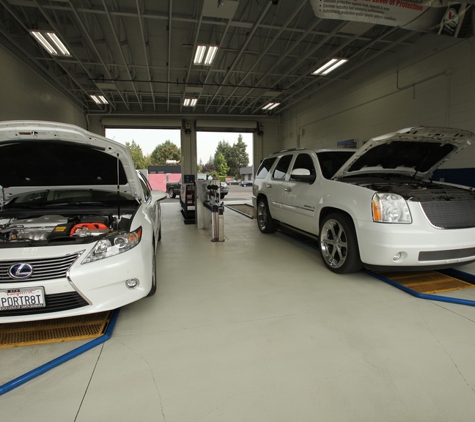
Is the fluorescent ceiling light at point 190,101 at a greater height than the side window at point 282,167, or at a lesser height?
greater

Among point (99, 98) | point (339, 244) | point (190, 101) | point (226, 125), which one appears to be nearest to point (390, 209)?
point (339, 244)

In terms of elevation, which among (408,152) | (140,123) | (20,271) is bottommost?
(20,271)

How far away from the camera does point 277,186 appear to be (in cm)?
549

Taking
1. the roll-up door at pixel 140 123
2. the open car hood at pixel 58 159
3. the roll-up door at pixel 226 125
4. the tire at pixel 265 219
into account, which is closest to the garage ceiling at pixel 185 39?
the roll-up door at pixel 140 123

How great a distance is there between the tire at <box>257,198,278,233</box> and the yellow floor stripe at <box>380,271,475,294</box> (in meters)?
2.83

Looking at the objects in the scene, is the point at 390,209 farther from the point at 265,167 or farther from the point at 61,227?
the point at 265,167

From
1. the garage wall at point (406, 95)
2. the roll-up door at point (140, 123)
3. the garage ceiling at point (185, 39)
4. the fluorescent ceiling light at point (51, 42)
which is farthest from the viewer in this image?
the roll-up door at point (140, 123)

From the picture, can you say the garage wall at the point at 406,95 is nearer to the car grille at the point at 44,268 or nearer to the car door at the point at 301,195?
the car door at the point at 301,195

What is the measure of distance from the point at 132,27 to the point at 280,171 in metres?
6.12

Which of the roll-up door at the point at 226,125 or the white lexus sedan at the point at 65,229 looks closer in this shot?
the white lexus sedan at the point at 65,229

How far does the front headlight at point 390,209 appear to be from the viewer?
3.06 m

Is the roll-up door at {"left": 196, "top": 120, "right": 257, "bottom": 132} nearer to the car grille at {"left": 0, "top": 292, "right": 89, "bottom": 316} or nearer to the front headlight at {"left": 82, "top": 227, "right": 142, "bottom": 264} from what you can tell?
the front headlight at {"left": 82, "top": 227, "right": 142, "bottom": 264}

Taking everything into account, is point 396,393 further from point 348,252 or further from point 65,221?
point 65,221

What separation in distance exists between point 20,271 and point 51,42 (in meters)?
7.68
